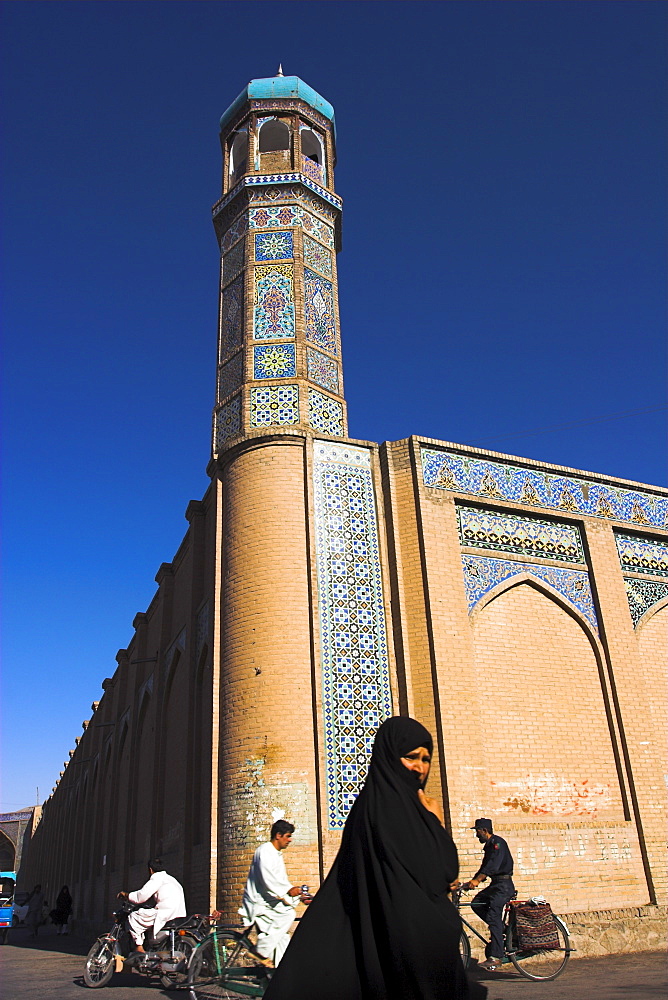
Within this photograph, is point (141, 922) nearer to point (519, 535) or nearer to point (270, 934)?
point (270, 934)

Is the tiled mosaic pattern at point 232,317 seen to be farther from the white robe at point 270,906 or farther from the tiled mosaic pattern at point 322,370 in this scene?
the white robe at point 270,906

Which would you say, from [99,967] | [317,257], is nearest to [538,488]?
[317,257]

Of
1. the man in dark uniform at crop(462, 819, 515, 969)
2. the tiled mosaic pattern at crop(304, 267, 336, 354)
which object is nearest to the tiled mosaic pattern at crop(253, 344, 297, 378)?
the tiled mosaic pattern at crop(304, 267, 336, 354)

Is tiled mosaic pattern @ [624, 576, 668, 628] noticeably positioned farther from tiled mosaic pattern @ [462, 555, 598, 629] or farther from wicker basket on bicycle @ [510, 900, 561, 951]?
wicker basket on bicycle @ [510, 900, 561, 951]

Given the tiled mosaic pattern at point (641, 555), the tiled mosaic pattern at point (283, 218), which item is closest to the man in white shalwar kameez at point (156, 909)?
the tiled mosaic pattern at point (641, 555)

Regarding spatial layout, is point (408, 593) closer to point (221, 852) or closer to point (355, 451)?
point (355, 451)

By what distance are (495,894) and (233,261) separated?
9.04m

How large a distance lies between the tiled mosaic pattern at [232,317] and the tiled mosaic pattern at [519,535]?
3951mm

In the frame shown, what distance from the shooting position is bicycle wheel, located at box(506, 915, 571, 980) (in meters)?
6.27

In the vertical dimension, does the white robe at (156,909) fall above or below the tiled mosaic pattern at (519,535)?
below

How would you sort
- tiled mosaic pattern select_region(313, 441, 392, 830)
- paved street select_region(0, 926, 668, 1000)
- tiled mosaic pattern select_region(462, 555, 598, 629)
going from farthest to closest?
1. tiled mosaic pattern select_region(462, 555, 598, 629)
2. tiled mosaic pattern select_region(313, 441, 392, 830)
3. paved street select_region(0, 926, 668, 1000)

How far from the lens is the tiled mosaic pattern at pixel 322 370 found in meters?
10.4

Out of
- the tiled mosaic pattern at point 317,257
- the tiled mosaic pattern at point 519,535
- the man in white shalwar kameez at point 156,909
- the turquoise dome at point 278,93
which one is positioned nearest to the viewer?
the man in white shalwar kameez at point 156,909

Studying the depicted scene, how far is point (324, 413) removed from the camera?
10203 mm
